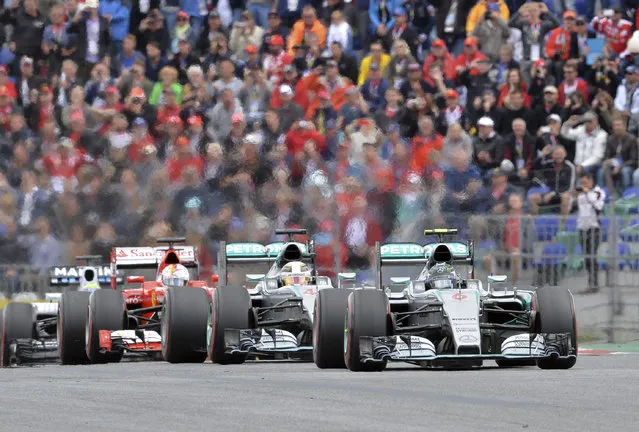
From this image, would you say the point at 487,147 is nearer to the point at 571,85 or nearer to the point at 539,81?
the point at 539,81

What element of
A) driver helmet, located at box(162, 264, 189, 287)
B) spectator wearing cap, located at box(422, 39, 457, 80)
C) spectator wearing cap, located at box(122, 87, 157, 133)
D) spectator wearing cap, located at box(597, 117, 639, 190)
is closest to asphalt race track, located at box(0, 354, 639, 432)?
driver helmet, located at box(162, 264, 189, 287)

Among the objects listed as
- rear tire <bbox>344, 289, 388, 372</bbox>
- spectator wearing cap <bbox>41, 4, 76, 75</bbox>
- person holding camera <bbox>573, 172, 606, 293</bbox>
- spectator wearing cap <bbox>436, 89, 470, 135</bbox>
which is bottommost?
rear tire <bbox>344, 289, 388, 372</bbox>

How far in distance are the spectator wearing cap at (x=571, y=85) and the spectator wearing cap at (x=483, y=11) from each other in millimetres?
1531

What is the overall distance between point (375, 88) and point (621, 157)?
169 inches

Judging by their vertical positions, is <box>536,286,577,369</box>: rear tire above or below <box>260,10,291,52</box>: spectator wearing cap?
below

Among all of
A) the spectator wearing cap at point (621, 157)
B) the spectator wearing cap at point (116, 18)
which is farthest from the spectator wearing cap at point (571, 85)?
the spectator wearing cap at point (116, 18)

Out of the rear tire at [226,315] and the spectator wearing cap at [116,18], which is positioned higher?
the spectator wearing cap at [116,18]

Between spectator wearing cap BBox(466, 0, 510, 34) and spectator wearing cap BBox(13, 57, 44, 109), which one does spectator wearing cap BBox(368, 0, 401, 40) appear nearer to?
spectator wearing cap BBox(466, 0, 510, 34)

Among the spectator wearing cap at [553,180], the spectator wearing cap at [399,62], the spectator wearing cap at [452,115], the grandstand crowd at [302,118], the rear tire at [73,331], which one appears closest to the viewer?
the rear tire at [73,331]

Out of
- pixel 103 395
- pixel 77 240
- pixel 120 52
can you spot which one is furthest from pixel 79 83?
pixel 103 395

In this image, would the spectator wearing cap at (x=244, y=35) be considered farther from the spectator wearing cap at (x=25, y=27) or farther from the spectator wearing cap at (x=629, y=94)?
the spectator wearing cap at (x=629, y=94)

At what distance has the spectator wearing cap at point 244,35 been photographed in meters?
27.7

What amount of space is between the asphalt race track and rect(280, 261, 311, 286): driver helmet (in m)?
2.50

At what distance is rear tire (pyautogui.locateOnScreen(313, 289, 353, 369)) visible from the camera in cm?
1602
